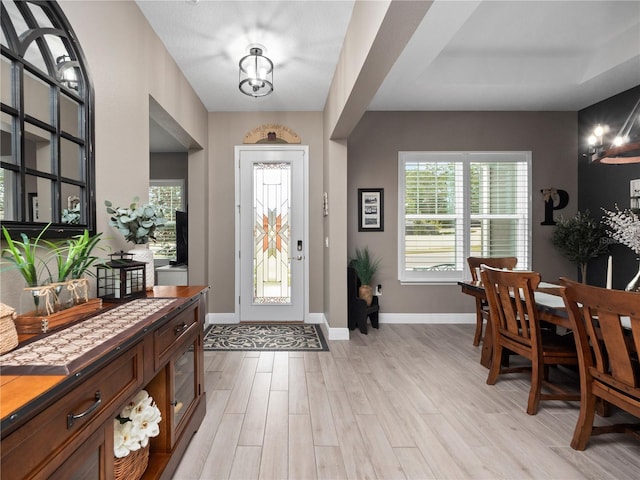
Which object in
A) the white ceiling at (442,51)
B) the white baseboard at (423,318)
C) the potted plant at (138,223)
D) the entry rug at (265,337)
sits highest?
the white ceiling at (442,51)

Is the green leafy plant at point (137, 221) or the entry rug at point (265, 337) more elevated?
the green leafy plant at point (137, 221)

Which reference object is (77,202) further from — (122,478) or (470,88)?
(470,88)

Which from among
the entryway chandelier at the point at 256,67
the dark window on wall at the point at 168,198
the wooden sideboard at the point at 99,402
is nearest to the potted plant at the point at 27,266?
the wooden sideboard at the point at 99,402

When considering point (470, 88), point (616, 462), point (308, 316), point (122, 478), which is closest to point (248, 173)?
point (308, 316)

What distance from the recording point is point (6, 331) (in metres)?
1.02

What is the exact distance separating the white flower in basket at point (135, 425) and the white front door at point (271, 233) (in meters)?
3.16

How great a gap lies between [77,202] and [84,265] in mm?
389

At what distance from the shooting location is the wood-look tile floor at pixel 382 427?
181 cm

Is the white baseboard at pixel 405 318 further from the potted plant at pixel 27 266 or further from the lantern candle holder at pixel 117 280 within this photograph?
the potted plant at pixel 27 266

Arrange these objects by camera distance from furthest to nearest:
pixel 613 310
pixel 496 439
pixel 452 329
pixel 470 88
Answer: pixel 452 329
pixel 470 88
pixel 496 439
pixel 613 310

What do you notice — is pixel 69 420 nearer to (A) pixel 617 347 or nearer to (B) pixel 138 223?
(B) pixel 138 223

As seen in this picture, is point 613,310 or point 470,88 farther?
point 470,88

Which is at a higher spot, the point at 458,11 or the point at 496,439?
the point at 458,11

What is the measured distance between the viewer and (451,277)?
15.7 feet
